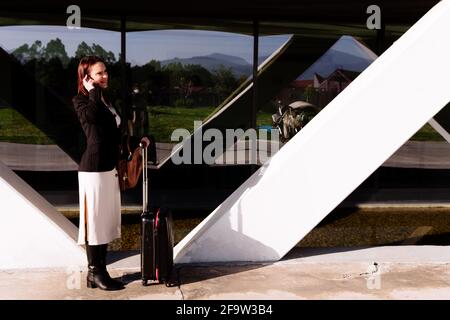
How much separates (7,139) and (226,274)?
6290mm

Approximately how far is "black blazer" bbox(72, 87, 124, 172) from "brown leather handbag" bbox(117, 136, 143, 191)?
123mm

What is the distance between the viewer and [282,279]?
4797mm

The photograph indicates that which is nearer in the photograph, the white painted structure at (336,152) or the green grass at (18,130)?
the white painted structure at (336,152)

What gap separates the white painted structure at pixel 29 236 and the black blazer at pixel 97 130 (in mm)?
787

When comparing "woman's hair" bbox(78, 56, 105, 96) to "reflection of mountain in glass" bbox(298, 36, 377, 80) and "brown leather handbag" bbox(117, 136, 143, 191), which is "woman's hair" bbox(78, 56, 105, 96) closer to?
"brown leather handbag" bbox(117, 136, 143, 191)

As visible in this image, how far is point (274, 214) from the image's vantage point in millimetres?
5086

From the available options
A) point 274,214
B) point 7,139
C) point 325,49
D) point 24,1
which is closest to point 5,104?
point 7,139

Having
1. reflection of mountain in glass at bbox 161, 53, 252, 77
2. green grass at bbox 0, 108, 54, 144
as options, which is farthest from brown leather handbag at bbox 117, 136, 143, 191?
green grass at bbox 0, 108, 54, 144

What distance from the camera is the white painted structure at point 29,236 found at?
15.9 ft

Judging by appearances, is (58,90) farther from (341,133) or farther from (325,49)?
(341,133)
